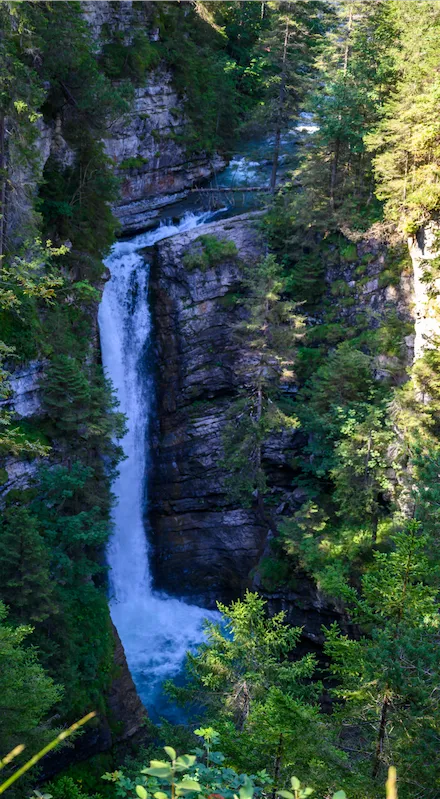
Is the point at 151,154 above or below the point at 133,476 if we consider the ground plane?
above

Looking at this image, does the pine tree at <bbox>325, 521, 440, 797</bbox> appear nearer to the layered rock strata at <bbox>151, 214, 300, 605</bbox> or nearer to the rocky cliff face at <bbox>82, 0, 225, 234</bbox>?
the layered rock strata at <bbox>151, 214, 300, 605</bbox>

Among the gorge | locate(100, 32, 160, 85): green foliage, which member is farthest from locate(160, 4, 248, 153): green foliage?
locate(100, 32, 160, 85): green foliage

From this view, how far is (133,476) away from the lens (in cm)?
2309

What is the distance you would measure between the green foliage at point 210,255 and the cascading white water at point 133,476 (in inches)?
86.4

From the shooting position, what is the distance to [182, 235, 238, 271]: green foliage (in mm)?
22938

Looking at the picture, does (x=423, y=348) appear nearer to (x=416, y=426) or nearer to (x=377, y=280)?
(x=416, y=426)

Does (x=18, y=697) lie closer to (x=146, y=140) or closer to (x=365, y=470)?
(x=365, y=470)

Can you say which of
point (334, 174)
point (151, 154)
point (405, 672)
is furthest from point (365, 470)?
point (151, 154)

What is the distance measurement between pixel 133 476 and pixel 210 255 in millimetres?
9698

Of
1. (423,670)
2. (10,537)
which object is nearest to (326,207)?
(10,537)

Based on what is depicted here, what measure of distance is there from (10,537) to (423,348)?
40.8 ft

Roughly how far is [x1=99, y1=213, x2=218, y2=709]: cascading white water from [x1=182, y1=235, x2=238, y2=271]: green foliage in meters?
2.20

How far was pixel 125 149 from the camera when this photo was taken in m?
27.6

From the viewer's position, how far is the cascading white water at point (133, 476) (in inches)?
834
